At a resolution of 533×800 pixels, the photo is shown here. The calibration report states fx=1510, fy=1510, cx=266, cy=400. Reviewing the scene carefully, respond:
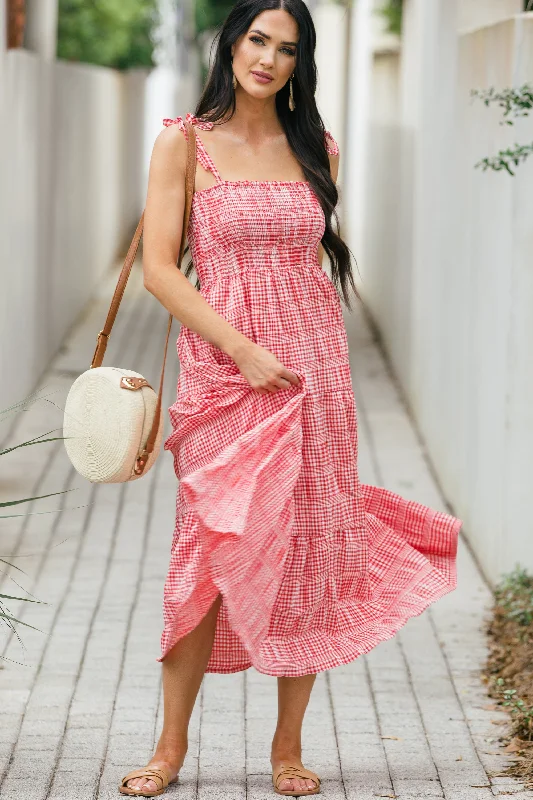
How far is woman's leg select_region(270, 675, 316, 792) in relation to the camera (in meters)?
3.93

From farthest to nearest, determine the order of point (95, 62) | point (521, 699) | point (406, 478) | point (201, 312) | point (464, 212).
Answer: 1. point (95, 62)
2. point (406, 478)
3. point (464, 212)
4. point (521, 699)
5. point (201, 312)

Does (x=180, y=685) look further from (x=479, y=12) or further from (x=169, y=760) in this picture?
(x=479, y=12)

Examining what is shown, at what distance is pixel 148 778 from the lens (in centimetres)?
386

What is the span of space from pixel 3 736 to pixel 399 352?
6.68 metres

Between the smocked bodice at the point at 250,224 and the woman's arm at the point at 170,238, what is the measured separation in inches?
2.2

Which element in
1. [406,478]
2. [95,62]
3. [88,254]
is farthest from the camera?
[95,62]

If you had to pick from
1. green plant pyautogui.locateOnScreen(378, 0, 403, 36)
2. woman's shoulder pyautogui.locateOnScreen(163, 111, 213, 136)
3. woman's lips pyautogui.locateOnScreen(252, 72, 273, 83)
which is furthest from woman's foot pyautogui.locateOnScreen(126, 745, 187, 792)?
green plant pyautogui.locateOnScreen(378, 0, 403, 36)

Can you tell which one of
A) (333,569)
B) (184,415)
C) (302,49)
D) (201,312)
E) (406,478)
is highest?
(302,49)

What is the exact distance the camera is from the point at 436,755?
430 cm

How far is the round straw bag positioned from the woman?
4.1 inches

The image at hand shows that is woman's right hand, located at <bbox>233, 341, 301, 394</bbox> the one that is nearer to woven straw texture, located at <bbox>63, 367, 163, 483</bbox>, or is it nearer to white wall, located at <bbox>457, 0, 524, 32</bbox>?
woven straw texture, located at <bbox>63, 367, 163, 483</bbox>

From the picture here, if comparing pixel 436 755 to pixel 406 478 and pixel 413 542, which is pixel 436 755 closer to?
pixel 413 542

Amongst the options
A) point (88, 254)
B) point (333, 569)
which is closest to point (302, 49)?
point (333, 569)

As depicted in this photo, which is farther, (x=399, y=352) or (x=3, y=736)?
(x=399, y=352)
